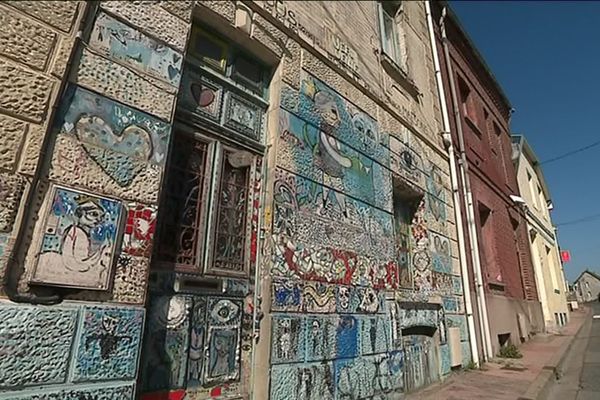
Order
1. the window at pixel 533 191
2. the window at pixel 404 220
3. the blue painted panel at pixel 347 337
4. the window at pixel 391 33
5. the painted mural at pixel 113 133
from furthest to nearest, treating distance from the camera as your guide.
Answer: the window at pixel 533 191, the window at pixel 391 33, the window at pixel 404 220, the blue painted panel at pixel 347 337, the painted mural at pixel 113 133

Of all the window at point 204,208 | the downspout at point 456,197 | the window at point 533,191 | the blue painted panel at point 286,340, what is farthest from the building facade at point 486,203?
the window at point 204,208

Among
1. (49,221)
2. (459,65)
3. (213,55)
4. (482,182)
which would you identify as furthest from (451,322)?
(459,65)

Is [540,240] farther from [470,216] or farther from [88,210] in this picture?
[88,210]

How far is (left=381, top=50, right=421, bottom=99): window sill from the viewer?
5966 mm

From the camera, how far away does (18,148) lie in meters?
1.84

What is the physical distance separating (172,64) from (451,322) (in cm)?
608

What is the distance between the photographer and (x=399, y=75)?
629cm

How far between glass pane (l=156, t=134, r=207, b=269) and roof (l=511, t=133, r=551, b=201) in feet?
51.0

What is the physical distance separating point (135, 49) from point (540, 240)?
61.4 ft

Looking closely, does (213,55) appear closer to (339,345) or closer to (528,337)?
(339,345)

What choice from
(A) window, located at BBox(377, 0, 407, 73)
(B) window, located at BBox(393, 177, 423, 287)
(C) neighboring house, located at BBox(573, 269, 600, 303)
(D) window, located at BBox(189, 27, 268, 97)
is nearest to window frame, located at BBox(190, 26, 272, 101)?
(D) window, located at BBox(189, 27, 268, 97)

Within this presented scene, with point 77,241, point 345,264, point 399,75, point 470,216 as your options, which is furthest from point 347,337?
point 470,216

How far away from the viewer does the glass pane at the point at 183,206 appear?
2.74m

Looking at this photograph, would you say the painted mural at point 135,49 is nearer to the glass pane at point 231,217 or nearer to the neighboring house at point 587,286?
the glass pane at point 231,217
